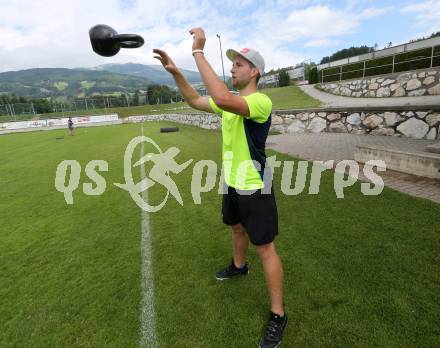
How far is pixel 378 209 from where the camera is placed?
4742 mm

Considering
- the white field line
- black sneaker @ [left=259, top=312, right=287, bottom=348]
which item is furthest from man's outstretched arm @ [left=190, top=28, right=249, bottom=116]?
the white field line

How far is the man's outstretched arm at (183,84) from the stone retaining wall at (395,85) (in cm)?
1788

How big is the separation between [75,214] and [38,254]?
5.16 feet

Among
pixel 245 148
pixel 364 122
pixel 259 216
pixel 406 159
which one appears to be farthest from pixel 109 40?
pixel 364 122

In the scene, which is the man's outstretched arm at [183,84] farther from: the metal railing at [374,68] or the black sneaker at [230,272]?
the metal railing at [374,68]

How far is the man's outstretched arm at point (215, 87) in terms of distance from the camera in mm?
1881

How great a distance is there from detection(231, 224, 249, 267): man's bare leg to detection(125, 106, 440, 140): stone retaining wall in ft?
27.3

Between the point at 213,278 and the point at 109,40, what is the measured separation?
8.36 ft

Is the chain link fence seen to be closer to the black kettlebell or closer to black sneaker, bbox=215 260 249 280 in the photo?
the black kettlebell

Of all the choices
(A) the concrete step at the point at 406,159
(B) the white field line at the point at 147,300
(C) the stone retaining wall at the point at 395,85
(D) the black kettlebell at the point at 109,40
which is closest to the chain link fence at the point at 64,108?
(C) the stone retaining wall at the point at 395,85

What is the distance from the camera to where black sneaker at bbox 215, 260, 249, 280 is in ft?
10.6

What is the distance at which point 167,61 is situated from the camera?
256 centimetres

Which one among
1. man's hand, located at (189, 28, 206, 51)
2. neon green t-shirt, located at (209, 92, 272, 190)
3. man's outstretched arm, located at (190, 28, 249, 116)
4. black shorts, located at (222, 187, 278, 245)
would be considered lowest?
black shorts, located at (222, 187, 278, 245)

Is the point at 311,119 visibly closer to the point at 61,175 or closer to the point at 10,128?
the point at 61,175
